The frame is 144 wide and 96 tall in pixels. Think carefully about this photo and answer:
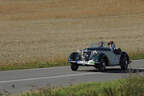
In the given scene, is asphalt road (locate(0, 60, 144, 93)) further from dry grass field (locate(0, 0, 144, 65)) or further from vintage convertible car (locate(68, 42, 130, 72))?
dry grass field (locate(0, 0, 144, 65))

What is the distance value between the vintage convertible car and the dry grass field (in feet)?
38.6

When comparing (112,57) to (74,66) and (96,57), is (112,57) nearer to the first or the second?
(96,57)

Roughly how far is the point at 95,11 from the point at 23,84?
207 feet

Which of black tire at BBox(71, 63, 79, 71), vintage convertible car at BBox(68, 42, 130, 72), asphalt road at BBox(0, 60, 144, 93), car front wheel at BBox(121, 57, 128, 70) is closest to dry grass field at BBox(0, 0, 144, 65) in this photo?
car front wheel at BBox(121, 57, 128, 70)

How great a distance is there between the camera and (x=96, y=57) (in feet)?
63.1

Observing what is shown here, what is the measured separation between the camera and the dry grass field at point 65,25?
39506 mm

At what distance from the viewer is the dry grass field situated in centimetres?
3951

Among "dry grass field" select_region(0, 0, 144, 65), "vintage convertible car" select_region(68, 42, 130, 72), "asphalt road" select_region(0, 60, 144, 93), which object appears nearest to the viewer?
"asphalt road" select_region(0, 60, 144, 93)

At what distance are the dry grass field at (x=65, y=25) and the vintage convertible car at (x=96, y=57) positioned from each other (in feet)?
38.6

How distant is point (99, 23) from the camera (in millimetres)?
64188

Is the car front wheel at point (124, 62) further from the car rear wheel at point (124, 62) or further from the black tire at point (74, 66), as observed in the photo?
the black tire at point (74, 66)

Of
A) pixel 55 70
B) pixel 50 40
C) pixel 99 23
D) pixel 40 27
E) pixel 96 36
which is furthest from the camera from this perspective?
pixel 99 23

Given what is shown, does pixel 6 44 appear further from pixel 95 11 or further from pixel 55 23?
pixel 95 11

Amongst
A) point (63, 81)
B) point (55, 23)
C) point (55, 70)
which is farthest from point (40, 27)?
point (63, 81)
